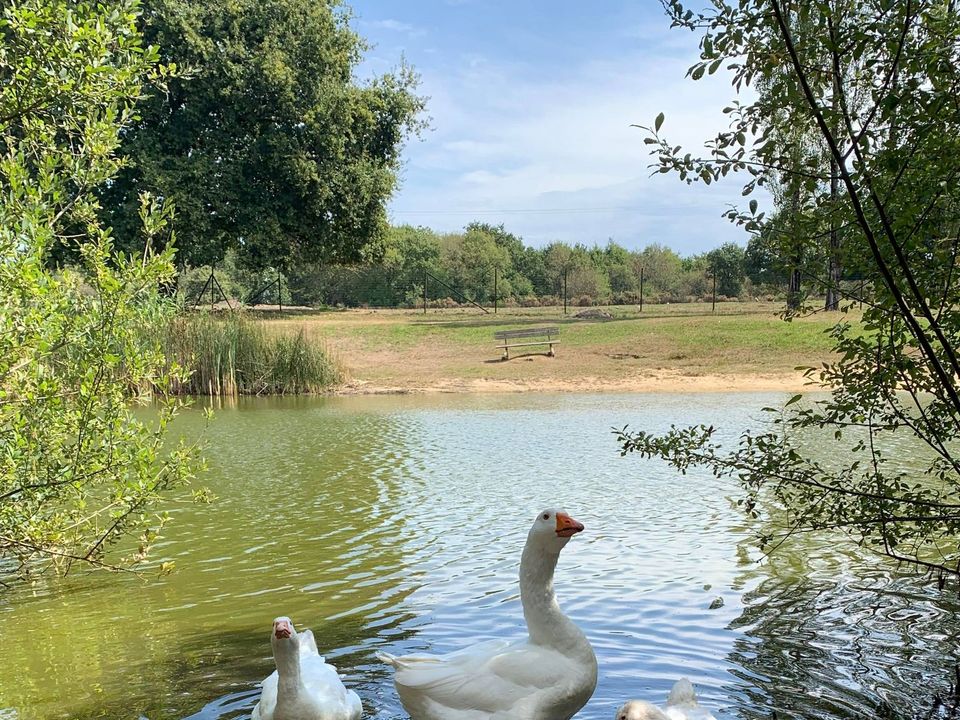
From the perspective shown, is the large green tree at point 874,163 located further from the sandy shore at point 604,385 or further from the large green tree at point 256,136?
the large green tree at point 256,136

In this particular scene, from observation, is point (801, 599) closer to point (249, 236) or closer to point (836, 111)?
point (836, 111)

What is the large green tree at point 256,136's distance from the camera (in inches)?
1261

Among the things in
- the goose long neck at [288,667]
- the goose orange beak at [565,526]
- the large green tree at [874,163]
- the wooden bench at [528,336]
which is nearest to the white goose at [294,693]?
the goose long neck at [288,667]

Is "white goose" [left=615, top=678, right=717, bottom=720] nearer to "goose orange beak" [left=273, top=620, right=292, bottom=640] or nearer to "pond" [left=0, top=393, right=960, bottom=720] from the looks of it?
"pond" [left=0, top=393, right=960, bottom=720]

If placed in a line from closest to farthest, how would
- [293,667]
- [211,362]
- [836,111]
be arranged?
1. [836,111]
2. [293,667]
3. [211,362]

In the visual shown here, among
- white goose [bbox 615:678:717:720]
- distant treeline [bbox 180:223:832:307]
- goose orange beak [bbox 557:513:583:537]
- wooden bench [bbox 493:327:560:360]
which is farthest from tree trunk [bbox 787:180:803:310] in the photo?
distant treeline [bbox 180:223:832:307]

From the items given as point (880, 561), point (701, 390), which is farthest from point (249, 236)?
point (880, 561)

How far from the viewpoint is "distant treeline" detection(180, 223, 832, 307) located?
182 ft

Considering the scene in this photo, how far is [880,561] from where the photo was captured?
834 cm

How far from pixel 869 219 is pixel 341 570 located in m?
6.18

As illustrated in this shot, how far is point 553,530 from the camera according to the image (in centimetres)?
486

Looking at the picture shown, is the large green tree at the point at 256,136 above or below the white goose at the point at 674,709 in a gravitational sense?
above

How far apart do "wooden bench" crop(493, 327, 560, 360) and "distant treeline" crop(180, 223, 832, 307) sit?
17966mm

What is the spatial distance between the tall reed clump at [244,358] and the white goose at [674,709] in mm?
21590
